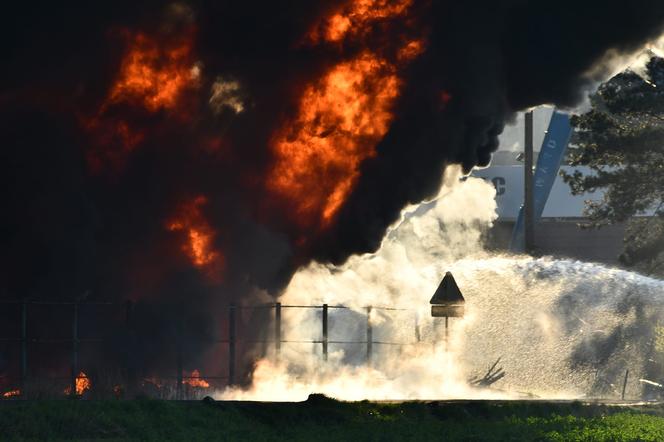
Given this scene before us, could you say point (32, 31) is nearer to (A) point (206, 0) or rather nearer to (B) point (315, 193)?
(A) point (206, 0)

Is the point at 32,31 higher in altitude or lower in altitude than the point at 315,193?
higher

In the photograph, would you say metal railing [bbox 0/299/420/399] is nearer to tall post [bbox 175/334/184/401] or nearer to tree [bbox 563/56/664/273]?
tall post [bbox 175/334/184/401]

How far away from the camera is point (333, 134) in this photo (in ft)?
118

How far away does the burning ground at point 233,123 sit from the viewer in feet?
115

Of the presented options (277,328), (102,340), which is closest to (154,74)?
(102,340)

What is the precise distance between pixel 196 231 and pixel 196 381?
3.91 m

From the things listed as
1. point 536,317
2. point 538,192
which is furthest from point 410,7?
point 538,192

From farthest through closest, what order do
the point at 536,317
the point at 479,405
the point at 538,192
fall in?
the point at 538,192 < the point at 536,317 < the point at 479,405

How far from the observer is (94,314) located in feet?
122

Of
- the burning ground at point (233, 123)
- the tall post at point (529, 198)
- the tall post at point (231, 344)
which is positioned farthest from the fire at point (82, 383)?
the tall post at point (529, 198)

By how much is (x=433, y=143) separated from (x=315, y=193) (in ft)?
10.4

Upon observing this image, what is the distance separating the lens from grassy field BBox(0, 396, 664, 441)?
24.6 meters

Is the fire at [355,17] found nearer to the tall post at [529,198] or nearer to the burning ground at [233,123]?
the burning ground at [233,123]

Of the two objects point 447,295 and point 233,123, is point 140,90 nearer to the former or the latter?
point 233,123
